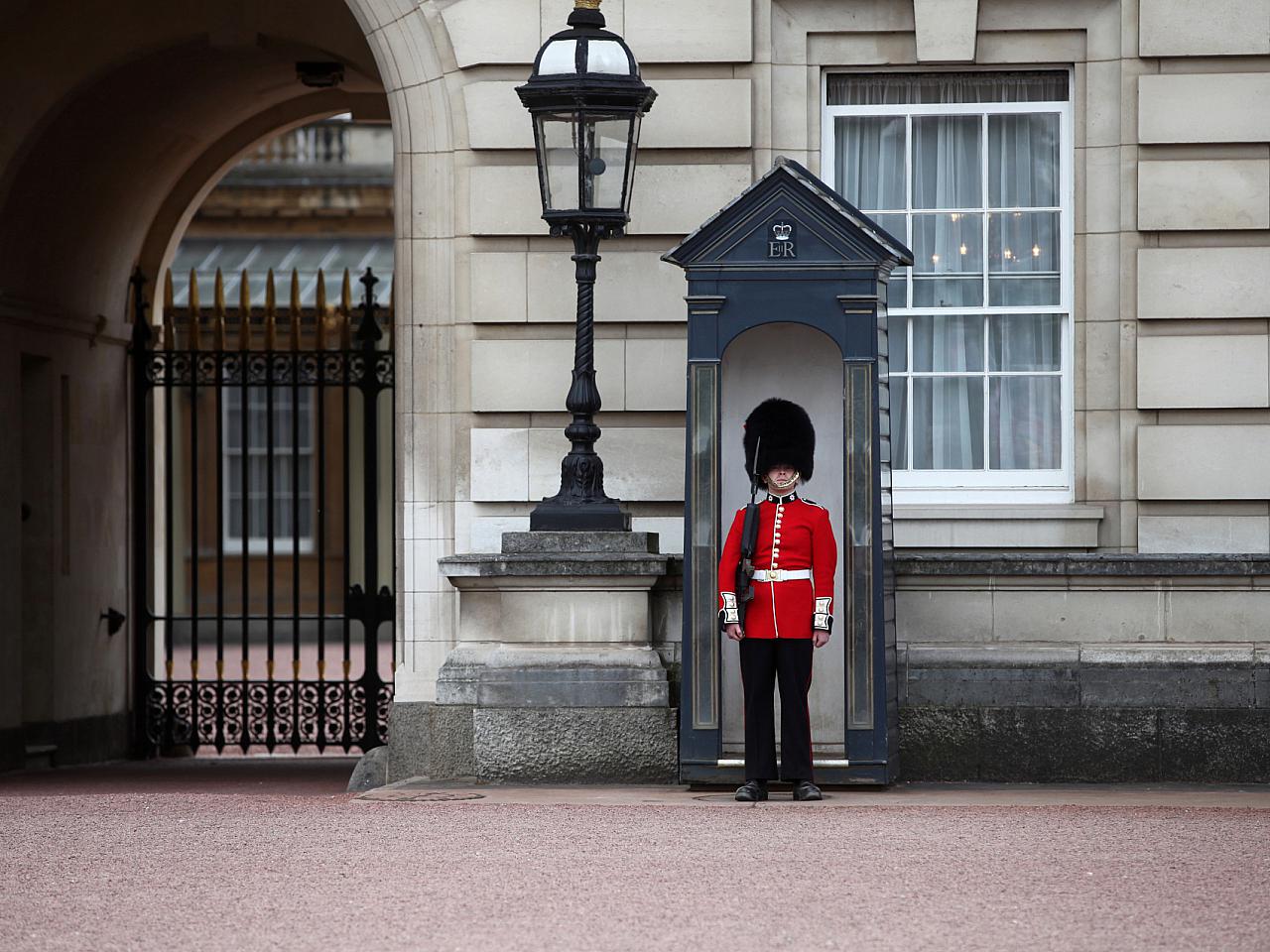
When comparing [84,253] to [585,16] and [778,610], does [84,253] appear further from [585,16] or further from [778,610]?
[778,610]

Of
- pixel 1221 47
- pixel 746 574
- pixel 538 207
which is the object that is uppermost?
pixel 1221 47

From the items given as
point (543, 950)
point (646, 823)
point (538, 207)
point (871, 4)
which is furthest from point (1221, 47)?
point (543, 950)

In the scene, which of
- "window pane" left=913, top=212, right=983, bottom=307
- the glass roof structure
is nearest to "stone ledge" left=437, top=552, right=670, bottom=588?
"window pane" left=913, top=212, right=983, bottom=307

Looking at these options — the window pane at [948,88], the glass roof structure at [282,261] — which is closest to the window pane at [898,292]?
the window pane at [948,88]

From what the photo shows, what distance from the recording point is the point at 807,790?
785cm

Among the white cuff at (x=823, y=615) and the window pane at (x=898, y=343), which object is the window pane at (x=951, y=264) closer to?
the window pane at (x=898, y=343)

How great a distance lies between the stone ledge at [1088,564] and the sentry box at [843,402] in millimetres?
490

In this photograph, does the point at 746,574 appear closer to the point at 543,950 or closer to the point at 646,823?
the point at 646,823

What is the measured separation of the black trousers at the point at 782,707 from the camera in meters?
7.91

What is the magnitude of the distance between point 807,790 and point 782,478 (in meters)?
1.13

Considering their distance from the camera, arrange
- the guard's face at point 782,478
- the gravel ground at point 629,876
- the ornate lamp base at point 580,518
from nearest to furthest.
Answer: the gravel ground at point 629,876, the guard's face at point 782,478, the ornate lamp base at point 580,518

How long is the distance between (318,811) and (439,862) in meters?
1.39

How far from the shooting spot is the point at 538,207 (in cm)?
895

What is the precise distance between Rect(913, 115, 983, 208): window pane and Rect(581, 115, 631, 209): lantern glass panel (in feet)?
4.84
